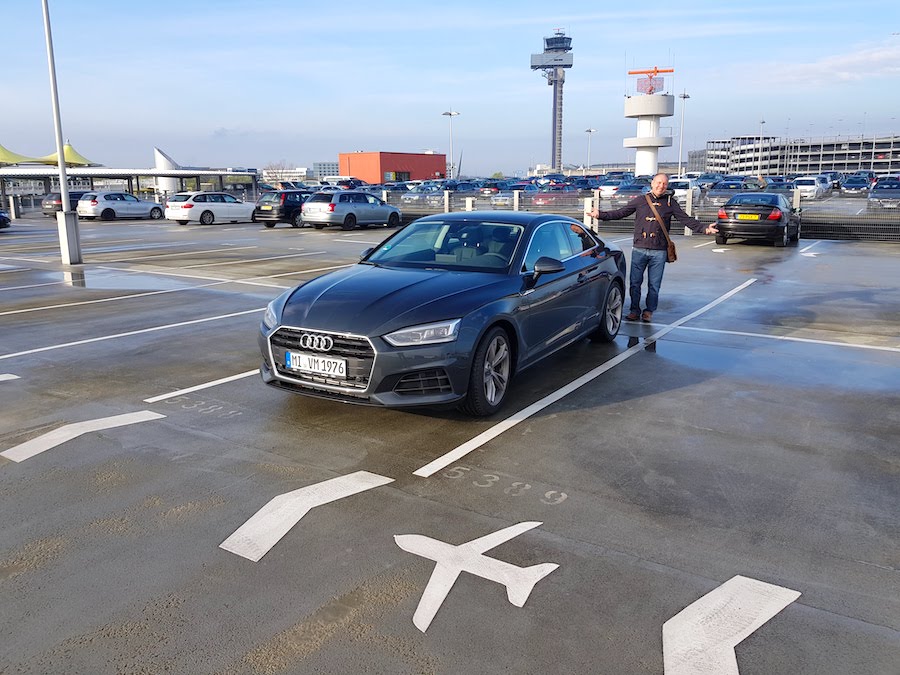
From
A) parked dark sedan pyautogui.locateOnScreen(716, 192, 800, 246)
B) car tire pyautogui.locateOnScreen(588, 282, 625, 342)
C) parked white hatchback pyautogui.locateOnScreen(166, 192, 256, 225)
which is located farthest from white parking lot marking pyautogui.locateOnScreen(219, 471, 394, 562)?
parked white hatchback pyautogui.locateOnScreen(166, 192, 256, 225)

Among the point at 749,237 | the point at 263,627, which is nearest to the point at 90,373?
the point at 263,627

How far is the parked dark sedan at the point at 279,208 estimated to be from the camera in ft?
97.5

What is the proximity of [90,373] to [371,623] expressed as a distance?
5.14 metres

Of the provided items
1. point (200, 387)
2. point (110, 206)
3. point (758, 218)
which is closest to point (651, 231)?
point (200, 387)

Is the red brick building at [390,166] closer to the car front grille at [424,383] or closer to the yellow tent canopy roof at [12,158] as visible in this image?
the yellow tent canopy roof at [12,158]

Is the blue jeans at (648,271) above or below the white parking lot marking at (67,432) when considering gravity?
above

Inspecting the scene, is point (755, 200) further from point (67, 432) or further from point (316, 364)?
point (67, 432)

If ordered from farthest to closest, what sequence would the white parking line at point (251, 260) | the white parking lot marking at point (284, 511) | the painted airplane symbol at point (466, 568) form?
the white parking line at point (251, 260), the white parking lot marking at point (284, 511), the painted airplane symbol at point (466, 568)

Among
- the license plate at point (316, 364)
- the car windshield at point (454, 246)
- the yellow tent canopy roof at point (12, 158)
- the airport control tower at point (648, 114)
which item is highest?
the airport control tower at point (648, 114)

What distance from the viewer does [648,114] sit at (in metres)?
100

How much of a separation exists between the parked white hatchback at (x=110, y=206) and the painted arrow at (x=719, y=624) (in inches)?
1459

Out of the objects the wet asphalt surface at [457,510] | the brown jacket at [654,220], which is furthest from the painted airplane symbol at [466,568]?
the brown jacket at [654,220]

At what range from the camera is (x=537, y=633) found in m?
3.03

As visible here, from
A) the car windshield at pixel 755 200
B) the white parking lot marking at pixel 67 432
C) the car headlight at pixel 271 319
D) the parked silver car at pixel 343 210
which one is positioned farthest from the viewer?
the parked silver car at pixel 343 210
